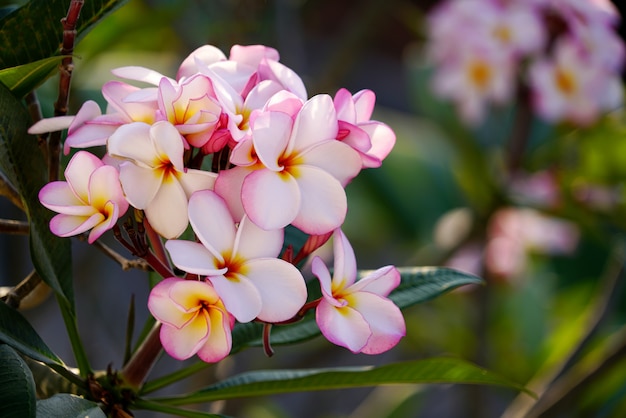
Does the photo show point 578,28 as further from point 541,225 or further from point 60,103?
point 60,103

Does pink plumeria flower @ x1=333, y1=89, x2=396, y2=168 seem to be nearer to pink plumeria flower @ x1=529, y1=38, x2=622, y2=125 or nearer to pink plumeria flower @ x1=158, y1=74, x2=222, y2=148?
pink plumeria flower @ x1=158, y1=74, x2=222, y2=148

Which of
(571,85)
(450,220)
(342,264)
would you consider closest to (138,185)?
(342,264)

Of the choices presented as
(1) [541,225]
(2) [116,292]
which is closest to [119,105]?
(1) [541,225]

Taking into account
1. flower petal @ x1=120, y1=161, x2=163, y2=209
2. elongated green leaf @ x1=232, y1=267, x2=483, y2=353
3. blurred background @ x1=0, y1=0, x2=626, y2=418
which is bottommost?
blurred background @ x1=0, y1=0, x2=626, y2=418

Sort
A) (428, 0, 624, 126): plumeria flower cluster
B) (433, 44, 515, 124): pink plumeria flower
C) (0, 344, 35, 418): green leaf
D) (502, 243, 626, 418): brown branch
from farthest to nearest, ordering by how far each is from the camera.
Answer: (433, 44, 515, 124): pink plumeria flower < (428, 0, 624, 126): plumeria flower cluster < (502, 243, 626, 418): brown branch < (0, 344, 35, 418): green leaf

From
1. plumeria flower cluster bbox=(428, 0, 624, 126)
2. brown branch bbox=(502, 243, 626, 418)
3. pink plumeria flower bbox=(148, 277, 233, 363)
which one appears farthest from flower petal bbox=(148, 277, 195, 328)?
plumeria flower cluster bbox=(428, 0, 624, 126)

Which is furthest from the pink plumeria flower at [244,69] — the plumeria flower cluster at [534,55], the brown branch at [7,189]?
the plumeria flower cluster at [534,55]

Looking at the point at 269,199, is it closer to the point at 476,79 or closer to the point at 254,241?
the point at 254,241
